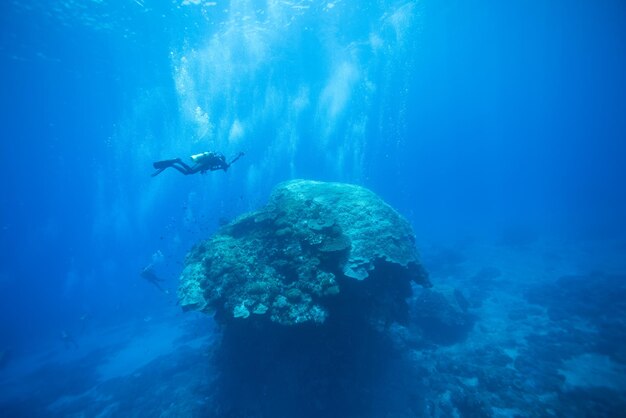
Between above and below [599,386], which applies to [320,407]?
below

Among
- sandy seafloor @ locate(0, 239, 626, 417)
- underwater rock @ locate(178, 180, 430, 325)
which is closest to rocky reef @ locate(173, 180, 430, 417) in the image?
underwater rock @ locate(178, 180, 430, 325)

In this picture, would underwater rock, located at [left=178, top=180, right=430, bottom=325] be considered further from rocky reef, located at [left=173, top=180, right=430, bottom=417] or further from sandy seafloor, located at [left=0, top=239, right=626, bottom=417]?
sandy seafloor, located at [left=0, top=239, right=626, bottom=417]

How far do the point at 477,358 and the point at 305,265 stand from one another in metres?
9.50

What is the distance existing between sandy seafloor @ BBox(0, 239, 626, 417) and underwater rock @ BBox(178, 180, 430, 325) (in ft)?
13.1

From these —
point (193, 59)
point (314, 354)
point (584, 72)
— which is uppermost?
point (584, 72)

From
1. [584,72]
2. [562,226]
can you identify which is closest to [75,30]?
[562,226]

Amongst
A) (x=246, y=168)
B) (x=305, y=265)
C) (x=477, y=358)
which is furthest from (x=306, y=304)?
(x=246, y=168)

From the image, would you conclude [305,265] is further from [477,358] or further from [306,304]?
[477,358]

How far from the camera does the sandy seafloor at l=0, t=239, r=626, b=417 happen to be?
33.6ft

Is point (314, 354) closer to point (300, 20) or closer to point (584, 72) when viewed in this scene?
point (300, 20)

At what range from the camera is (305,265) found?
25.9 ft

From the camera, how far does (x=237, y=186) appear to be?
2749 inches

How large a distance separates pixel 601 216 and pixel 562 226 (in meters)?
9.49

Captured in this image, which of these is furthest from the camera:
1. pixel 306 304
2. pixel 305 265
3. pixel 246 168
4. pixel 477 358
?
pixel 246 168
